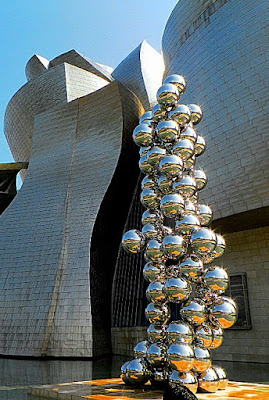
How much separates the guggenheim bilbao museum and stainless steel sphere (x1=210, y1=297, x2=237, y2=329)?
4041 millimetres

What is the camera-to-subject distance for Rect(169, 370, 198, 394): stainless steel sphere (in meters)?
3.29

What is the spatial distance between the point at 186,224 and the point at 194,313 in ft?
3.01

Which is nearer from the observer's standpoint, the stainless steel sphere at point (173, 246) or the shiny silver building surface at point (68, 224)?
the stainless steel sphere at point (173, 246)

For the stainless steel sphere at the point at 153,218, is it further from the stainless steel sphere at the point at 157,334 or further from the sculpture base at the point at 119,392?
the sculpture base at the point at 119,392

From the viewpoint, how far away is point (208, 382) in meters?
3.54

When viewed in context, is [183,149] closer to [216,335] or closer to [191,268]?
[191,268]

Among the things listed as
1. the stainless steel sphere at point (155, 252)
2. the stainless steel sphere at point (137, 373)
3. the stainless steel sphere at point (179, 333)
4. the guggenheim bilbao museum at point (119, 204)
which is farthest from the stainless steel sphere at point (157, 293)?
the guggenheim bilbao museum at point (119, 204)

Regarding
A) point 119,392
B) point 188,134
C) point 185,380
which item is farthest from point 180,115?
point 119,392

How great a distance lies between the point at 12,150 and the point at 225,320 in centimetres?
1860

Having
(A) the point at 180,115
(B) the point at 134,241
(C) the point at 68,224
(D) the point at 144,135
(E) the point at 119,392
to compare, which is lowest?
(E) the point at 119,392

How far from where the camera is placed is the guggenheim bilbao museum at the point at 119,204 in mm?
8133

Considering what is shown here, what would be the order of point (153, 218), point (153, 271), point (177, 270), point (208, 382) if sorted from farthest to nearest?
point (153, 218) → point (153, 271) → point (177, 270) → point (208, 382)

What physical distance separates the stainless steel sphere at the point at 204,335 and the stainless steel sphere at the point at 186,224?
998mm

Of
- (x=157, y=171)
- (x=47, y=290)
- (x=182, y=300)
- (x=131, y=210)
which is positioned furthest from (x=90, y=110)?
(x=182, y=300)
